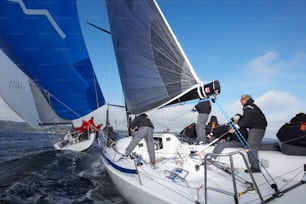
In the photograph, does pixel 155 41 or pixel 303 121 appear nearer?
pixel 303 121

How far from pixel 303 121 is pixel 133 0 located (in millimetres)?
4016

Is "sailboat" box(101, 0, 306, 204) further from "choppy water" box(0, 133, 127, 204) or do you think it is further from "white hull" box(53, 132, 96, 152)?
"white hull" box(53, 132, 96, 152)

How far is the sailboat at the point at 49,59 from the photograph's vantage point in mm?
8727

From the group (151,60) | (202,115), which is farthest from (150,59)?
(202,115)

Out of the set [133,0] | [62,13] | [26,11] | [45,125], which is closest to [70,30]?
[62,13]

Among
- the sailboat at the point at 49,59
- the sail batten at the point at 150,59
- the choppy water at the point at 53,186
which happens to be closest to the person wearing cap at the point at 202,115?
the sail batten at the point at 150,59

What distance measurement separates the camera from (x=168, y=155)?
481 centimetres

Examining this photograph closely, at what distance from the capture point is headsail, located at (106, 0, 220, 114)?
3.53 m

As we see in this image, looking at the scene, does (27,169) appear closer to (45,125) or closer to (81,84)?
(81,84)

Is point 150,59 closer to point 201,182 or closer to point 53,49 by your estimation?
point 201,182

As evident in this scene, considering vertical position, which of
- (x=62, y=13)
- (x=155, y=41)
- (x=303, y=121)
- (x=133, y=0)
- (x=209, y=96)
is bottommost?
(x=303, y=121)

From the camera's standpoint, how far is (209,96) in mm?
3203

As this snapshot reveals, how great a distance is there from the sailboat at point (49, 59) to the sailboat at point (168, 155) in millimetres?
5610

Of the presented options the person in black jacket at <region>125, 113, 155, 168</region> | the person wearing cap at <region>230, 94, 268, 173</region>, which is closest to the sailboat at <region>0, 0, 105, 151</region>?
the person in black jacket at <region>125, 113, 155, 168</region>
